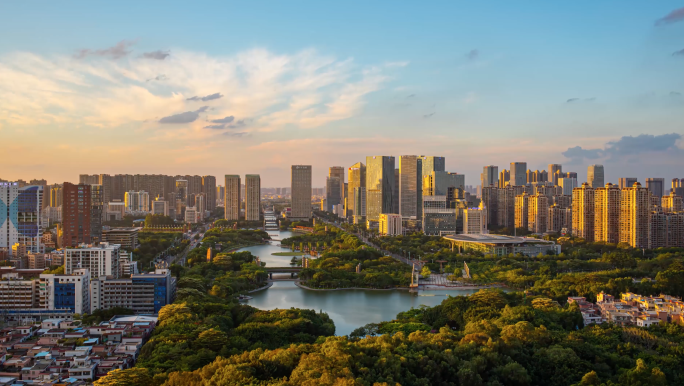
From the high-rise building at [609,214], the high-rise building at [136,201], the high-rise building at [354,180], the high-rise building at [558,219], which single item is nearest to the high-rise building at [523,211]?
the high-rise building at [558,219]

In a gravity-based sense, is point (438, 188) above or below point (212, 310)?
above

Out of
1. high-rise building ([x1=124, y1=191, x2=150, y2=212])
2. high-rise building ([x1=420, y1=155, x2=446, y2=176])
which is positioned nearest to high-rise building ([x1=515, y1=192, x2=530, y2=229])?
high-rise building ([x1=420, y1=155, x2=446, y2=176])

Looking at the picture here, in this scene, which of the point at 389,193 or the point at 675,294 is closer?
the point at 675,294

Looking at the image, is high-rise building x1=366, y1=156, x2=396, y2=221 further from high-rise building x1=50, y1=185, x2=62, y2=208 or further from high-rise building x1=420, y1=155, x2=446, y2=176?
high-rise building x1=50, y1=185, x2=62, y2=208

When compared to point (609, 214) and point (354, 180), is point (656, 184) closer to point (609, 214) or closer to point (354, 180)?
point (609, 214)

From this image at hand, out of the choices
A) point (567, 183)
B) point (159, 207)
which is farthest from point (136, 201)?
point (567, 183)

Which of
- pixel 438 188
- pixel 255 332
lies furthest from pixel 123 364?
pixel 438 188

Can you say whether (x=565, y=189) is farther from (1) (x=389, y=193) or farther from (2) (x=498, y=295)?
(2) (x=498, y=295)
